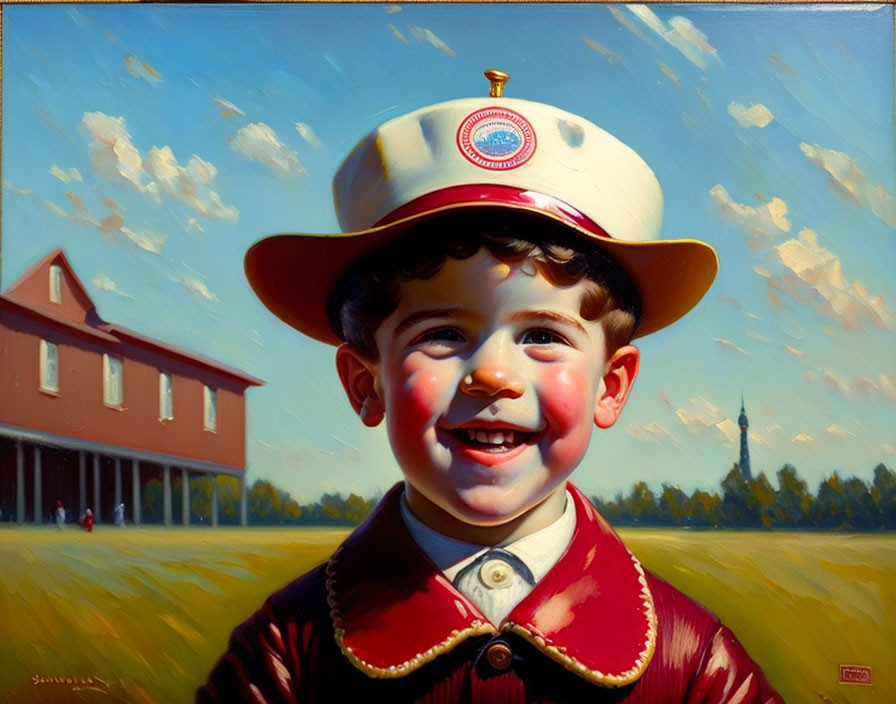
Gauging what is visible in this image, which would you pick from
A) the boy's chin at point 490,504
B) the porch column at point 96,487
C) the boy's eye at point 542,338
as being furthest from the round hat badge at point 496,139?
the porch column at point 96,487

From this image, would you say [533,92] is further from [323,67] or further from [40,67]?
[40,67]

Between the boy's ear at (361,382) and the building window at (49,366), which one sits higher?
the building window at (49,366)

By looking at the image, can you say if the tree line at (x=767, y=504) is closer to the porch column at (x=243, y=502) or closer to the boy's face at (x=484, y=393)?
the boy's face at (x=484, y=393)

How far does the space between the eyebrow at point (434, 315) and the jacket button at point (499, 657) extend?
0.62 meters

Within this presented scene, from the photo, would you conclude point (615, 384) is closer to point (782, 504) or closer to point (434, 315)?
point (434, 315)

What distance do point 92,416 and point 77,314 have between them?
0.24 metres

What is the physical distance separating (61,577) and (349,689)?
872 mm

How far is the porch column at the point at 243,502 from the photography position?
2.87 metres

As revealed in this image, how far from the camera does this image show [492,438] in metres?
2.36

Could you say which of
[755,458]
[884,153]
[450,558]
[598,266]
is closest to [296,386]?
[450,558]

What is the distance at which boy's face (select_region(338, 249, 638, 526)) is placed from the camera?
7.67 feet

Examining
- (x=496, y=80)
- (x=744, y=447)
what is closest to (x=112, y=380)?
(x=496, y=80)
